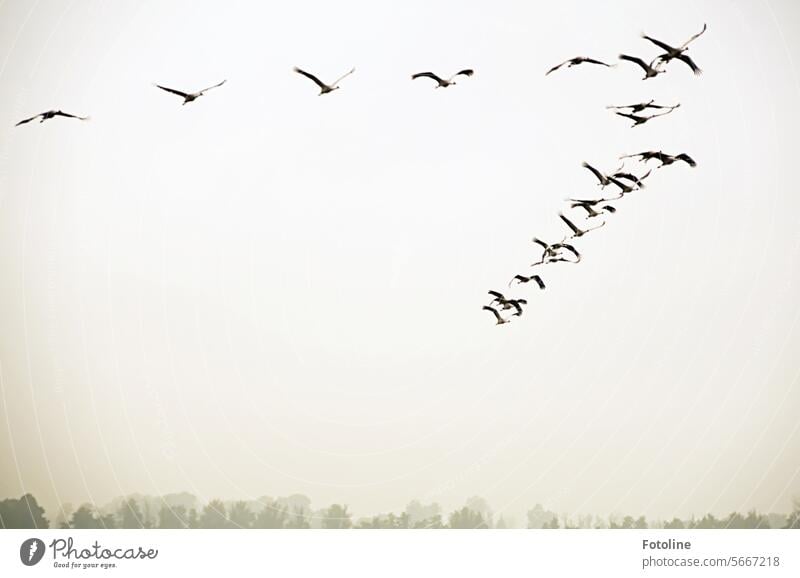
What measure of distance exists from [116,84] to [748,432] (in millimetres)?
6316

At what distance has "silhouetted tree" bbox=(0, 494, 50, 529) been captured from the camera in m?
9.29

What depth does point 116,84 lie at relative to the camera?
994 cm

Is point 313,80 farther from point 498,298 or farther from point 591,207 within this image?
point 591,207

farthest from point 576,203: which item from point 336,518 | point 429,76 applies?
point 336,518

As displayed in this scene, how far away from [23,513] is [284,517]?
2067mm

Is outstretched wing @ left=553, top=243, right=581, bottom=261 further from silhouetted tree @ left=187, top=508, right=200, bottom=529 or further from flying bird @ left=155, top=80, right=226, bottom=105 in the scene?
silhouetted tree @ left=187, top=508, right=200, bottom=529

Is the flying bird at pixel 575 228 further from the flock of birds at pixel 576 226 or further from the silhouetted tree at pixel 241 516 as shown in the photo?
the silhouetted tree at pixel 241 516

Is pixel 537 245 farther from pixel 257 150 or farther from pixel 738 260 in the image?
pixel 257 150

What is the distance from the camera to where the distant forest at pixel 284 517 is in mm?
9383

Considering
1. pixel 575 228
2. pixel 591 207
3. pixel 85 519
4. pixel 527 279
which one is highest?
pixel 591 207

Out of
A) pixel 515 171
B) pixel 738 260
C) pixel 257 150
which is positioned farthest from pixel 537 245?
pixel 257 150
